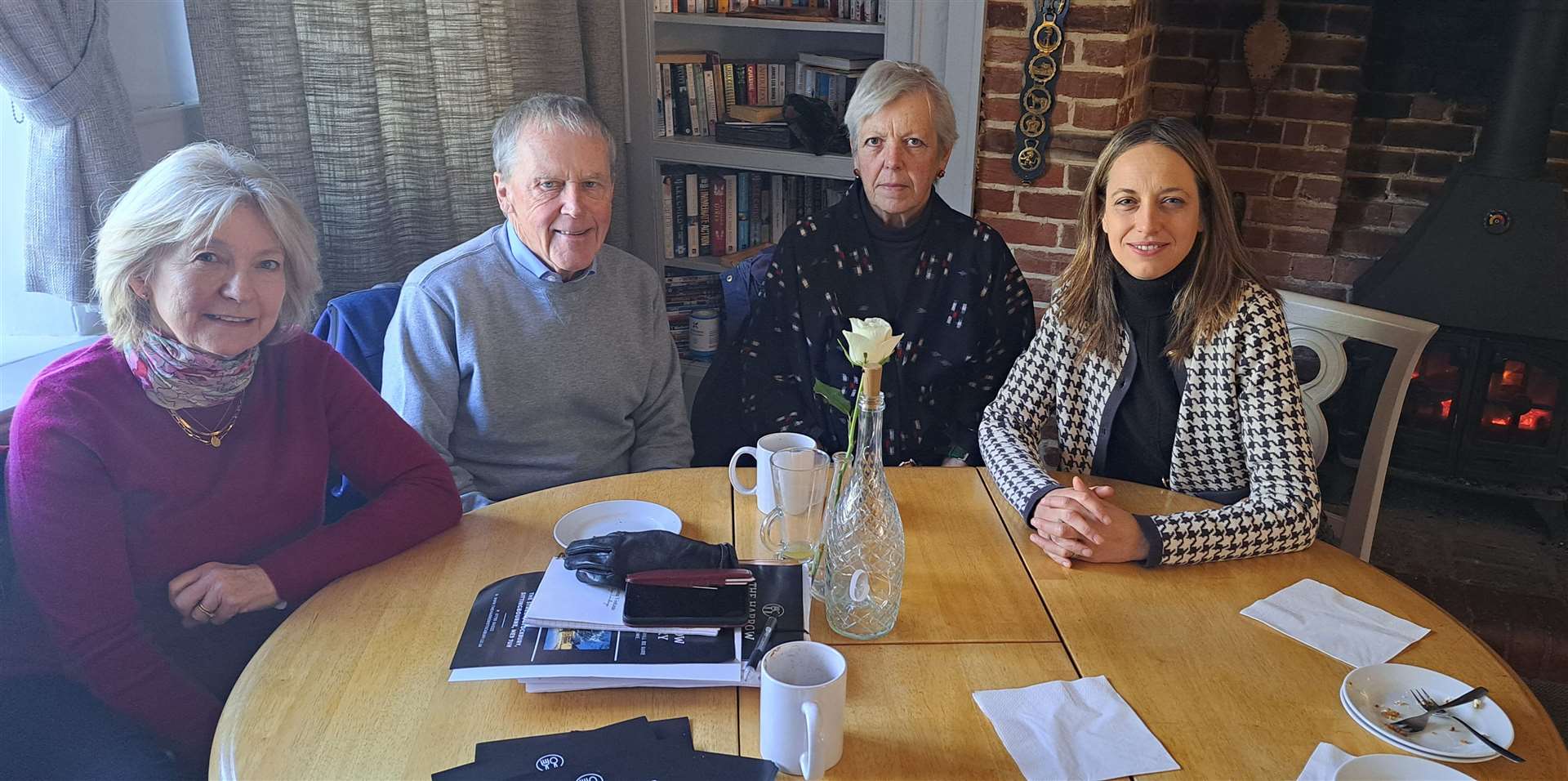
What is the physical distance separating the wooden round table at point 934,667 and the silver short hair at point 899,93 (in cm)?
95

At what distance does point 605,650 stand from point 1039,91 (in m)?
1.98

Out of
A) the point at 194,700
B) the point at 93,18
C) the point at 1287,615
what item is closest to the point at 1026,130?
the point at 1287,615

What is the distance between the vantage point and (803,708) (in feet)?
3.34

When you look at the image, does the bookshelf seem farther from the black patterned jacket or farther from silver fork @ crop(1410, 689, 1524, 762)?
silver fork @ crop(1410, 689, 1524, 762)

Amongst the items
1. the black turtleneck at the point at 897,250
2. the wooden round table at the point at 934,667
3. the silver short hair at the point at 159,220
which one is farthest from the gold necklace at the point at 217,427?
the black turtleneck at the point at 897,250

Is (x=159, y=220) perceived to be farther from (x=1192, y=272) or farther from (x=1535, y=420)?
(x=1535, y=420)

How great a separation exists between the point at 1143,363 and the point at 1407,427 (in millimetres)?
1471

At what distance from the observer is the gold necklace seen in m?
1.47

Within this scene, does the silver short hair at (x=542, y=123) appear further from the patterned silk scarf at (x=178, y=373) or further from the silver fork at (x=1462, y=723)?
the silver fork at (x=1462, y=723)

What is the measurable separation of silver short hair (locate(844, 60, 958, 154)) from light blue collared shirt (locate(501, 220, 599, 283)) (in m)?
0.68

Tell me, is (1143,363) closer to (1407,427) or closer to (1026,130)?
(1026,130)

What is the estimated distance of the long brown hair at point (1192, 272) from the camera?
1.74 m

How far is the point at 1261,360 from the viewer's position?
1669mm

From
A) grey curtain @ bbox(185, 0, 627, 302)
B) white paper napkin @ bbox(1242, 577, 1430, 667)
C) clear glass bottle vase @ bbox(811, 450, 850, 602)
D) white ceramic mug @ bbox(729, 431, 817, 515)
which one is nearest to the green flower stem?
clear glass bottle vase @ bbox(811, 450, 850, 602)
